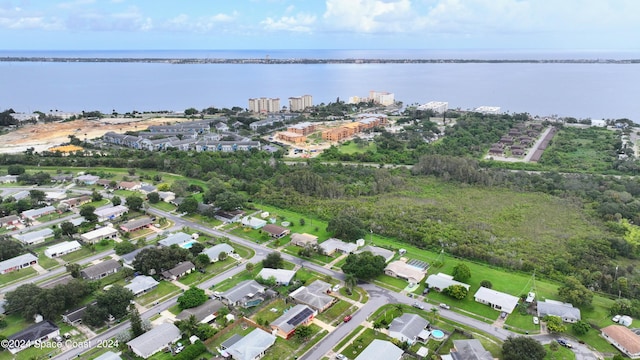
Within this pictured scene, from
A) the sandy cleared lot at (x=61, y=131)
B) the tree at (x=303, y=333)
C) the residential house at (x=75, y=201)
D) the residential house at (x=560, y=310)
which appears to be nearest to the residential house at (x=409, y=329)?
the tree at (x=303, y=333)

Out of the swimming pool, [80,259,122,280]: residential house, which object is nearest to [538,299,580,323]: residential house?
the swimming pool

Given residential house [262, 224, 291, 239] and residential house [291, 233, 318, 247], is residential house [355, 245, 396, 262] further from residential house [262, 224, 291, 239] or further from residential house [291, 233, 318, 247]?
residential house [262, 224, 291, 239]

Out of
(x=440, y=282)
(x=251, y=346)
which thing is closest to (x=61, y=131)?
(x=251, y=346)

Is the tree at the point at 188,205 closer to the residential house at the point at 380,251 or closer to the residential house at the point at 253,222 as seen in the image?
the residential house at the point at 253,222

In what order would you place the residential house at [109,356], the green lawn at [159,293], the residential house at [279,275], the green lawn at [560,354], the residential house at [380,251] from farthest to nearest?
the residential house at [380,251], the residential house at [279,275], the green lawn at [159,293], the green lawn at [560,354], the residential house at [109,356]

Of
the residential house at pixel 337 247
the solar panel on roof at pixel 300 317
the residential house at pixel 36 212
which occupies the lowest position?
the solar panel on roof at pixel 300 317

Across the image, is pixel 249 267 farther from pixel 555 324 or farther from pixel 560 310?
pixel 560 310
